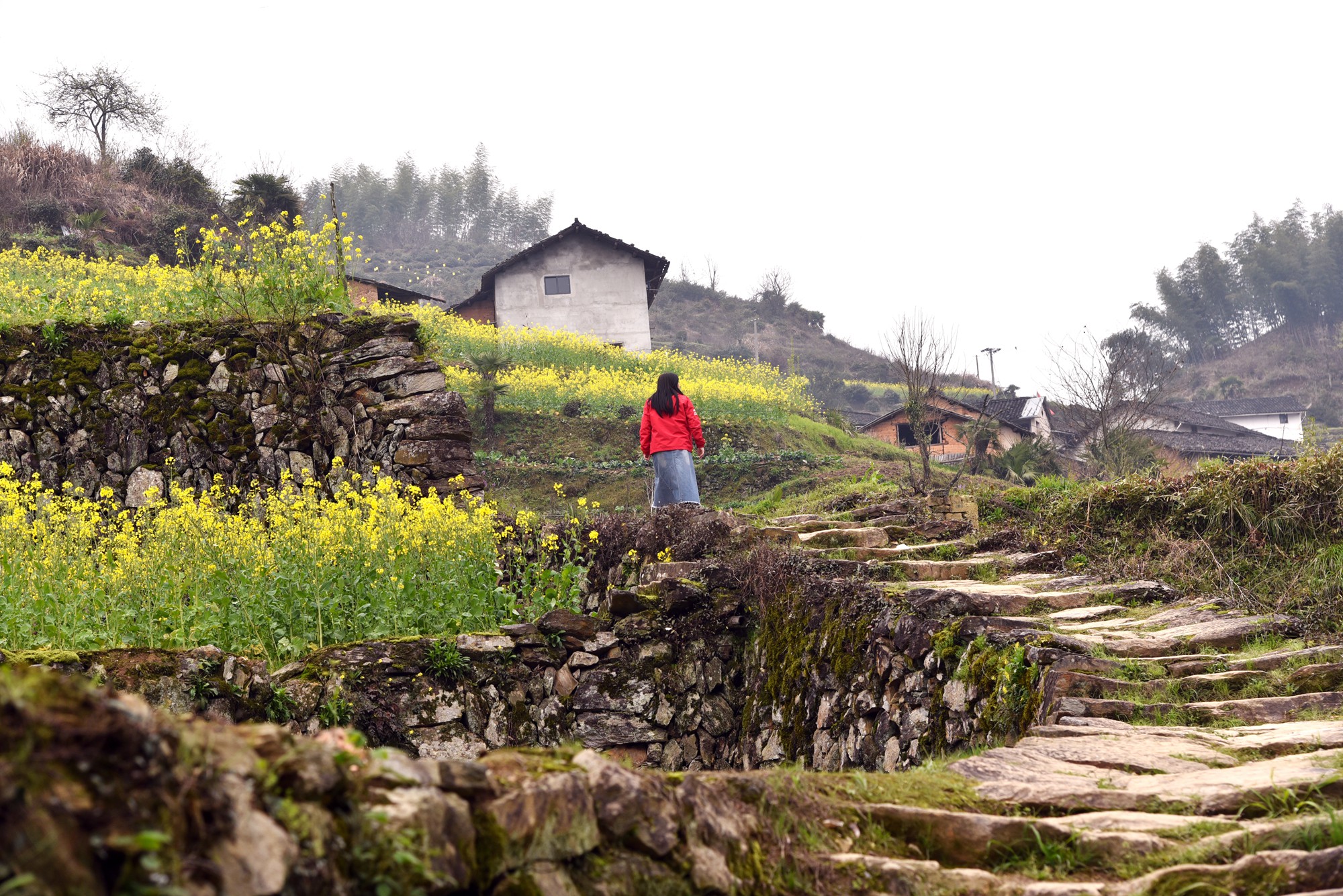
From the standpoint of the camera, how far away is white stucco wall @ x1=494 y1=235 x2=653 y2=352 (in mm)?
31922

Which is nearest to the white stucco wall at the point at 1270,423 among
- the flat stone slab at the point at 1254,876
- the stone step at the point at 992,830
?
the stone step at the point at 992,830

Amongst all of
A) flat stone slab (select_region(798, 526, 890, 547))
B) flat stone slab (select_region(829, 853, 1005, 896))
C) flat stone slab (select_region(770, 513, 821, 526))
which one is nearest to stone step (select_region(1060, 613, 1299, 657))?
flat stone slab (select_region(829, 853, 1005, 896))

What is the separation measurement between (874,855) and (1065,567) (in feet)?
17.3

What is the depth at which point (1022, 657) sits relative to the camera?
455cm

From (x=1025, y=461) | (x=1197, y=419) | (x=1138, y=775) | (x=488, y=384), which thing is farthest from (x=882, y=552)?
(x=1197, y=419)

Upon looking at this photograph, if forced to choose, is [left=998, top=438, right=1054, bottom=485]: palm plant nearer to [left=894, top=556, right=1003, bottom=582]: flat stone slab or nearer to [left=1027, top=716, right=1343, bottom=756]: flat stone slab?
[left=894, top=556, right=1003, bottom=582]: flat stone slab

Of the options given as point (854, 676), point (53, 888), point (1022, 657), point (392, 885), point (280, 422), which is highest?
point (280, 422)

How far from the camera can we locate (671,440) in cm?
993

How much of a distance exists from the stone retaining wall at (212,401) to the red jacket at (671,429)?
6.24ft

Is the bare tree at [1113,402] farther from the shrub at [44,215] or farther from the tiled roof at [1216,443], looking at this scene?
the shrub at [44,215]

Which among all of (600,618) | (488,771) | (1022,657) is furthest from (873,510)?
(488,771)

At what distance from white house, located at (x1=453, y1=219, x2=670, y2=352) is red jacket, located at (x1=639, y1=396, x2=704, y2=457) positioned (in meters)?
22.2

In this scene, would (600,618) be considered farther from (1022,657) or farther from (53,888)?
(53,888)

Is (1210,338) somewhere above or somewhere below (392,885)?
above
